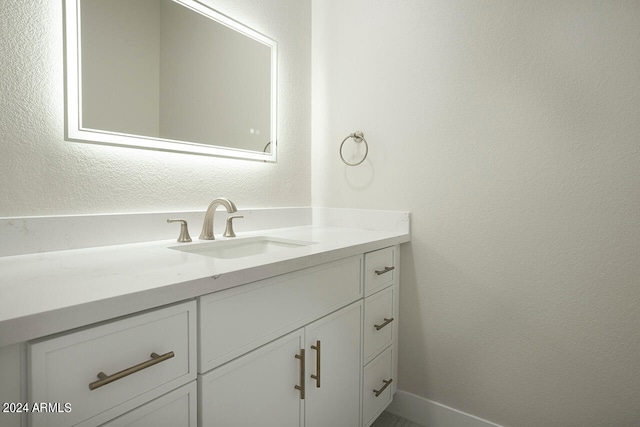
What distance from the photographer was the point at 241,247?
142cm

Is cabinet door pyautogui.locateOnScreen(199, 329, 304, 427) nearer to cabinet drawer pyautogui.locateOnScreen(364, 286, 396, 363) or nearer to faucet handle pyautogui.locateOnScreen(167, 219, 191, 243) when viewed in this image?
cabinet drawer pyautogui.locateOnScreen(364, 286, 396, 363)

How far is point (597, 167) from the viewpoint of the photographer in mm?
1200

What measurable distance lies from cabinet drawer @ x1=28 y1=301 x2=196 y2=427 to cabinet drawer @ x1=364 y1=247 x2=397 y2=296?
31.0 inches

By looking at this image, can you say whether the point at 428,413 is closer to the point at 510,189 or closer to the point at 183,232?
the point at 510,189

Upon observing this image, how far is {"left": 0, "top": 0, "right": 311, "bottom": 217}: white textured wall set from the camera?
964 mm

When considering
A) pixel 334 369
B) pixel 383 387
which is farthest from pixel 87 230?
pixel 383 387

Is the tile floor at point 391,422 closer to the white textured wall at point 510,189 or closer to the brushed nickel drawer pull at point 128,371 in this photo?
the white textured wall at point 510,189

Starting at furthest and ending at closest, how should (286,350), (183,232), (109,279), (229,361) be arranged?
(183,232) < (286,350) < (229,361) < (109,279)

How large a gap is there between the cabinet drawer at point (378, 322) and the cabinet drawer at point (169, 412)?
2.54ft

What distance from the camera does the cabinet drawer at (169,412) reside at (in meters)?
0.65

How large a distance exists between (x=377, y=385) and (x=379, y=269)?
508mm

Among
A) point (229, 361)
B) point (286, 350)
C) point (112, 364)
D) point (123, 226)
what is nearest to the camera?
point (112, 364)

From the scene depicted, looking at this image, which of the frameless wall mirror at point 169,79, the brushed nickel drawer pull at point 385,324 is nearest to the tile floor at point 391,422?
the brushed nickel drawer pull at point 385,324

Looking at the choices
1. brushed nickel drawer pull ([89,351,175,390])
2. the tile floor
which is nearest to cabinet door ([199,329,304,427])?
brushed nickel drawer pull ([89,351,175,390])
